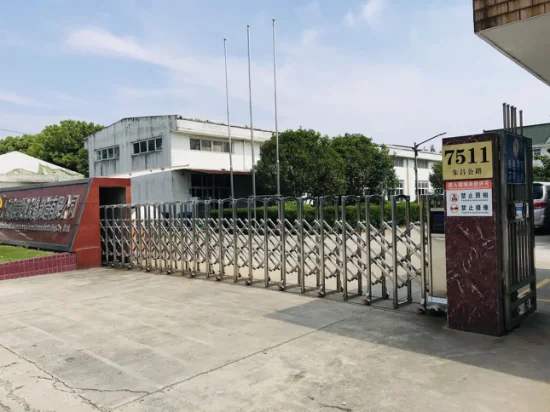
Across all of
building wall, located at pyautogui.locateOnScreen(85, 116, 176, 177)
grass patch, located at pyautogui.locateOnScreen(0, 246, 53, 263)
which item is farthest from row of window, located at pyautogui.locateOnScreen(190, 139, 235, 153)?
grass patch, located at pyautogui.locateOnScreen(0, 246, 53, 263)

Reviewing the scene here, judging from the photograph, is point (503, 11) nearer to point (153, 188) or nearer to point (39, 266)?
point (39, 266)

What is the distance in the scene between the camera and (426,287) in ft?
16.3

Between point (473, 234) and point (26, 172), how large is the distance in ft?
59.6

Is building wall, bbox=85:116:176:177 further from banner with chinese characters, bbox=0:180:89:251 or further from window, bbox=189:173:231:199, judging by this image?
banner with chinese characters, bbox=0:180:89:251

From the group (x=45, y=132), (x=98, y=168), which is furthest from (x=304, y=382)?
(x=45, y=132)

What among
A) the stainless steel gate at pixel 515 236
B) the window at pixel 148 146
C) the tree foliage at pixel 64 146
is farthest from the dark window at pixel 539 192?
the tree foliage at pixel 64 146

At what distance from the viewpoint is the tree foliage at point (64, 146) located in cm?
3422

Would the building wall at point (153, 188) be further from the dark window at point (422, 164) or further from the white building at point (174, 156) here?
the dark window at point (422, 164)

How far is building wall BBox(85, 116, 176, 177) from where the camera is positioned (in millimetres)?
23344

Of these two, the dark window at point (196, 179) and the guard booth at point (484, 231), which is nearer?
the guard booth at point (484, 231)

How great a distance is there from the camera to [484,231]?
4.14 m

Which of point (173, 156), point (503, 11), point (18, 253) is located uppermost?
point (173, 156)

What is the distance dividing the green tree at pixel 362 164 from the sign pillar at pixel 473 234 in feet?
68.7

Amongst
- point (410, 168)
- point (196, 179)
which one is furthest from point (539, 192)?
point (410, 168)
